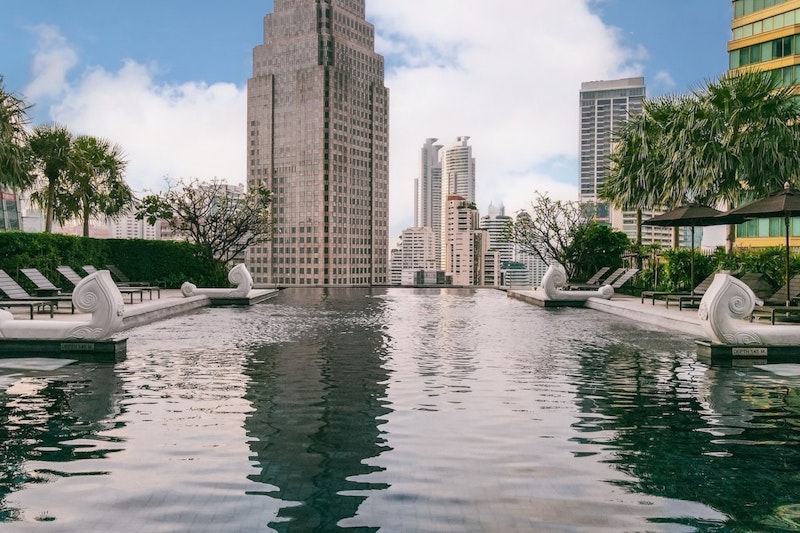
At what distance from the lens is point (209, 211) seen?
38.5 meters

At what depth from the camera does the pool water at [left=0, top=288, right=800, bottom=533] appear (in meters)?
3.83

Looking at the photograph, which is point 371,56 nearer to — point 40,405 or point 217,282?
point 217,282

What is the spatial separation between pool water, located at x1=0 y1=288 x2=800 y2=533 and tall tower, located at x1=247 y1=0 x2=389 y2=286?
435 ft

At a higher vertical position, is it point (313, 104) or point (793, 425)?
point (313, 104)

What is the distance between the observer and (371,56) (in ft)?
489

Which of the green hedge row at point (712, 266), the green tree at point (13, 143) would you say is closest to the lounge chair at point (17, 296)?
the green tree at point (13, 143)

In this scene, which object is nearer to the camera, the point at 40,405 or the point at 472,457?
the point at 472,457

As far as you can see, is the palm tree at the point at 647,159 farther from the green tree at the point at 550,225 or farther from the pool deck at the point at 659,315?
the pool deck at the point at 659,315

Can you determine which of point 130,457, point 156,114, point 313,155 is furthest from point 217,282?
point 313,155

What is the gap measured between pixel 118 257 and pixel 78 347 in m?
23.1

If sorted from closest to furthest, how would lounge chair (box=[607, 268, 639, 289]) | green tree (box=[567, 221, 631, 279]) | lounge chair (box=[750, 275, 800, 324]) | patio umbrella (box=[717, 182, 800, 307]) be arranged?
lounge chair (box=[750, 275, 800, 324])
patio umbrella (box=[717, 182, 800, 307])
lounge chair (box=[607, 268, 639, 289])
green tree (box=[567, 221, 631, 279])

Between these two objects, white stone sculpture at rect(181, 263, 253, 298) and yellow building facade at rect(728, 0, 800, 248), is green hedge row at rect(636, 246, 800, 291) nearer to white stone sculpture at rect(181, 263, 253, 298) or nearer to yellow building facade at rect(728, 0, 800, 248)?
white stone sculpture at rect(181, 263, 253, 298)

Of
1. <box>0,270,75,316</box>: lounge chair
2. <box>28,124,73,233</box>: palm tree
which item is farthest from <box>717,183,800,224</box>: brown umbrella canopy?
<box>28,124,73,233</box>: palm tree

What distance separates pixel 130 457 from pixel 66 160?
28511 mm
